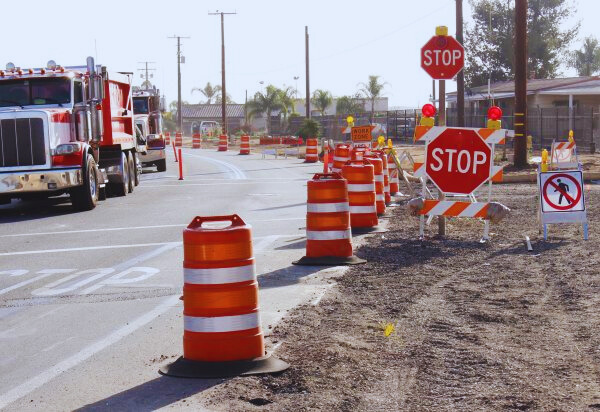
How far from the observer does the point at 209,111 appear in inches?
5778

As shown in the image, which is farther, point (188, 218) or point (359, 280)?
point (188, 218)

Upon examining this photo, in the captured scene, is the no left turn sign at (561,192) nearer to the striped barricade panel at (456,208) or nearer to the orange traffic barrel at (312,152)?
the striped barricade panel at (456,208)

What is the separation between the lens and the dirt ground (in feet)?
20.9

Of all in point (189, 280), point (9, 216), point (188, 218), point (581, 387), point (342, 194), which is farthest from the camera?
point (9, 216)

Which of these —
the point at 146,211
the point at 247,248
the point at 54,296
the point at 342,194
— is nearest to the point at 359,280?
the point at 342,194

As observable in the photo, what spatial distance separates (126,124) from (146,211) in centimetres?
683

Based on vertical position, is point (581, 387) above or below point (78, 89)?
below

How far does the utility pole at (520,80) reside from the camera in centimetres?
3033

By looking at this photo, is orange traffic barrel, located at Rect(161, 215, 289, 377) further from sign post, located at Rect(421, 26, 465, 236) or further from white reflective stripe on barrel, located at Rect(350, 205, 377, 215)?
white reflective stripe on barrel, located at Rect(350, 205, 377, 215)

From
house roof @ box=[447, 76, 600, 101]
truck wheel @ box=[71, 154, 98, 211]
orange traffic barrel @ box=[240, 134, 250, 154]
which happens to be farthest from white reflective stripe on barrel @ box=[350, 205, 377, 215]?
orange traffic barrel @ box=[240, 134, 250, 154]

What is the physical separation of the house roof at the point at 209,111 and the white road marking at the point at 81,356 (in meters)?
132

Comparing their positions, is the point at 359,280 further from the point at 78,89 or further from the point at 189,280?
the point at 78,89

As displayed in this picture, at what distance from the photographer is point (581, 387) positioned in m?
6.52

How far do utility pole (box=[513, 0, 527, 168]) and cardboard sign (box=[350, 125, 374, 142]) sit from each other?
4.54 m
